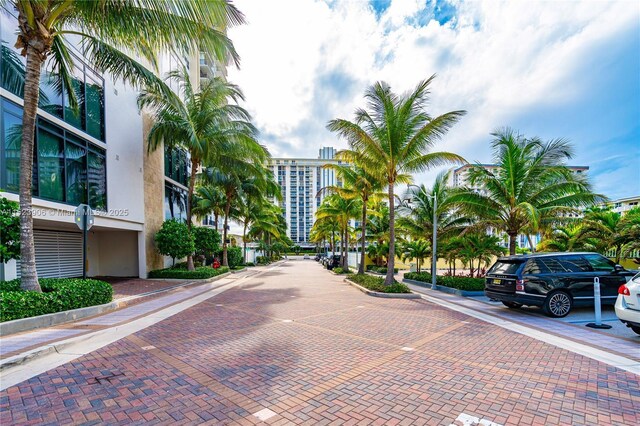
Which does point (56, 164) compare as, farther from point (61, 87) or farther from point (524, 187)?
point (524, 187)

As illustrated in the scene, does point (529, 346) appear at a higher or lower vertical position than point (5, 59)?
lower

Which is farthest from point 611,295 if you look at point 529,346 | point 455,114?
point 455,114

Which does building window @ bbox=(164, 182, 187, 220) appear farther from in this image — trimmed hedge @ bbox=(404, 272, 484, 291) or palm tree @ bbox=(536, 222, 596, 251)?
palm tree @ bbox=(536, 222, 596, 251)

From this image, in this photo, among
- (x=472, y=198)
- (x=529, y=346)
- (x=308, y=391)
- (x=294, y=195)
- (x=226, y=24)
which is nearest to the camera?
(x=308, y=391)

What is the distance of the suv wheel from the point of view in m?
8.17

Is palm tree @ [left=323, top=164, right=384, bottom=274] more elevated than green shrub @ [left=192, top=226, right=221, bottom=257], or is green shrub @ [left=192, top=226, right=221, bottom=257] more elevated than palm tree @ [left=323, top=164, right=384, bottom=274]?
palm tree @ [left=323, top=164, right=384, bottom=274]

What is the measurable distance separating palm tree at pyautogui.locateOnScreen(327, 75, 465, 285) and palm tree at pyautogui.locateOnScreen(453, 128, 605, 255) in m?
1.72

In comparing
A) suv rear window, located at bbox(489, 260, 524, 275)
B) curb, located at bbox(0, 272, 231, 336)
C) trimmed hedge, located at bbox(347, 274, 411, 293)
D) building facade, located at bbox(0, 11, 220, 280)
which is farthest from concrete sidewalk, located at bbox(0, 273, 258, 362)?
suv rear window, located at bbox(489, 260, 524, 275)

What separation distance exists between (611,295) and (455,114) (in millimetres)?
7512

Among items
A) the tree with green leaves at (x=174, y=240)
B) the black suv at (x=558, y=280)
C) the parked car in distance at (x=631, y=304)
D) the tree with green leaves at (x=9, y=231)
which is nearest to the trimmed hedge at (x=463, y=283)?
the black suv at (x=558, y=280)

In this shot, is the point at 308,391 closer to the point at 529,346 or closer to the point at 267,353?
the point at 267,353

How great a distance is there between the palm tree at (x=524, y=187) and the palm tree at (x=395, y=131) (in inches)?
67.7

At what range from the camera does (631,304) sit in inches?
234

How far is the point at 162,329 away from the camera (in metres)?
6.96
